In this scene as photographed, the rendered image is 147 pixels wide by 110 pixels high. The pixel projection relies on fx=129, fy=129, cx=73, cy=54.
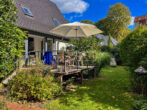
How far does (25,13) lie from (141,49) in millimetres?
9205

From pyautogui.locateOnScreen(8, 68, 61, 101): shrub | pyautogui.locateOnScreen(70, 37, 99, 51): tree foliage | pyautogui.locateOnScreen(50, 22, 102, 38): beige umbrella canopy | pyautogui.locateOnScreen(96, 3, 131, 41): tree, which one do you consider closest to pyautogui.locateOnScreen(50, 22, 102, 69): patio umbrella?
pyautogui.locateOnScreen(50, 22, 102, 38): beige umbrella canopy

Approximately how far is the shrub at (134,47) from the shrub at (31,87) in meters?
3.18

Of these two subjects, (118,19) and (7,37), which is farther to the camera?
(118,19)

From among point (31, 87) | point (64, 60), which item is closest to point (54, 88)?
point (31, 87)

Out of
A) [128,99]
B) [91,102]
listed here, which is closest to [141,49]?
[128,99]

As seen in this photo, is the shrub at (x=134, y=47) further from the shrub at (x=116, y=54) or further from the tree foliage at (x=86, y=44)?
the shrub at (x=116, y=54)

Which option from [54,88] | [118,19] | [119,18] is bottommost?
[54,88]

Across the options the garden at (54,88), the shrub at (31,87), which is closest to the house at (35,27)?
the garden at (54,88)

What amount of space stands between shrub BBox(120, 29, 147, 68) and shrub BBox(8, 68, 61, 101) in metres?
3.18

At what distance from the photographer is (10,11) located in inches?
231

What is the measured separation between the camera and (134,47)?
510cm

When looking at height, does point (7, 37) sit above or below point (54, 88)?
above

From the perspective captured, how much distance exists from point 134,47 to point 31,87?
4100 millimetres

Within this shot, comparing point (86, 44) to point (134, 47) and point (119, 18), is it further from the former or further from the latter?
point (119, 18)
